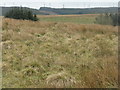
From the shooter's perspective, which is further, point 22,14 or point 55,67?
point 22,14

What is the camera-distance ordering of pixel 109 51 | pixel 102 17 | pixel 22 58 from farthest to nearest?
pixel 102 17 < pixel 109 51 < pixel 22 58

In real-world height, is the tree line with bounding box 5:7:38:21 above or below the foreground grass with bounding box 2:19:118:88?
above

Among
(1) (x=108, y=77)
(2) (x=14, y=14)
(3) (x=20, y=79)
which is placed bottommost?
(3) (x=20, y=79)

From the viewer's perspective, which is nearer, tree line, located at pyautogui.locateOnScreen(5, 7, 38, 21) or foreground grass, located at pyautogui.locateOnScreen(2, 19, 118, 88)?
foreground grass, located at pyautogui.locateOnScreen(2, 19, 118, 88)

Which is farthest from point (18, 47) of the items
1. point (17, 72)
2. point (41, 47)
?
point (17, 72)

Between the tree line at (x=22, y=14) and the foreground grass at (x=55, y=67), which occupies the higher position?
the tree line at (x=22, y=14)

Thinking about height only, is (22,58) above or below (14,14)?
below

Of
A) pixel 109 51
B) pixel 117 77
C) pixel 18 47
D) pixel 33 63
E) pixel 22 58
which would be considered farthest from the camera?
pixel 18 47

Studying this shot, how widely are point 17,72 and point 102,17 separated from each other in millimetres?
26577

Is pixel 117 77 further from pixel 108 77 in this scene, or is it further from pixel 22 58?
pixel 22 58

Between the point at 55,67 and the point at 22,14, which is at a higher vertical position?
the point at 22,14

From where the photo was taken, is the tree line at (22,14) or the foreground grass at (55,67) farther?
the tree line at (22,14)

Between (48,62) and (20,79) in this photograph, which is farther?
(48,62)

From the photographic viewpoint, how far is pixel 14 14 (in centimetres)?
3081
